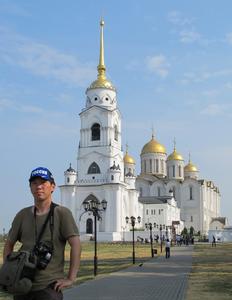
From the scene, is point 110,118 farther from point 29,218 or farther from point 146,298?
point 29,218

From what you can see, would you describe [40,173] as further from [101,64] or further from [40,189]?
[101,64]

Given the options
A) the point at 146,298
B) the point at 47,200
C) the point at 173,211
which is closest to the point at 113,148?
the point at 173,211

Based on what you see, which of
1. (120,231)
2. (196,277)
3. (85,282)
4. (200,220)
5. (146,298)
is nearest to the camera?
(146,298)

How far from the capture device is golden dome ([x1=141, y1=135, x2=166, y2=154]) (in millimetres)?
110812

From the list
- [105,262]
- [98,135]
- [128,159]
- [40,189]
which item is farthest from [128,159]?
[40,189]

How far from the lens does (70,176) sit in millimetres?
84688

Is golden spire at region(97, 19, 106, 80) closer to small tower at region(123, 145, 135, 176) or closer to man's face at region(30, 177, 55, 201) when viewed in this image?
small tower at region(123, 145, 135, 176)

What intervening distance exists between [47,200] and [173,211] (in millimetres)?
97733

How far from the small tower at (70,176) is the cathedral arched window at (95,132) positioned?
247 inches

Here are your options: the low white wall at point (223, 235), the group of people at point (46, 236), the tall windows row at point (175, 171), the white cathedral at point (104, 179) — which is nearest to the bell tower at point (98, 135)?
the white cathedral at point (104, 179)

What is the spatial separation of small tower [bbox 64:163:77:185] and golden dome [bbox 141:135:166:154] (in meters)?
29.1

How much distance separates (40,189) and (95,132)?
80.1 m

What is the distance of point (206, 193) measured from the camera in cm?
11275

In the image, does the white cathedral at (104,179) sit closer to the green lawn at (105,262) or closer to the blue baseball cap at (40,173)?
the green lawn at (105,262)
